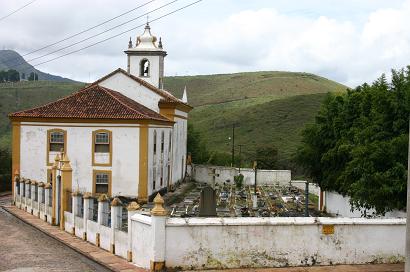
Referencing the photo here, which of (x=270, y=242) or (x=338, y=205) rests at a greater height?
(x=270, y=242)

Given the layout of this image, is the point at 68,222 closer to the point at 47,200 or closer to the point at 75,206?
the point at 75,206

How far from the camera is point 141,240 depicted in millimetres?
15039

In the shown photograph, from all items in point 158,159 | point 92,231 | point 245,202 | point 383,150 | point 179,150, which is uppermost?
point 383,150

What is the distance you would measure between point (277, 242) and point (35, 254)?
774 cm

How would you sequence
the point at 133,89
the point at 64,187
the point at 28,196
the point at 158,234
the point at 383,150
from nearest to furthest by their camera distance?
the point at 158,234 < the point at 383,150 < the point at 64,187 < the point at 28,196 < the point at 133,89

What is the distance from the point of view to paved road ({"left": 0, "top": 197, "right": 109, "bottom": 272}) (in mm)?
15719

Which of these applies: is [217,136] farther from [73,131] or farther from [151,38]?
[73,131]

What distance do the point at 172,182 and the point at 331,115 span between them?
48.1 feet

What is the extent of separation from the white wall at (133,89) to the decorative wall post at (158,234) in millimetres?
25265

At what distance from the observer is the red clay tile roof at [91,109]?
32125 millimetres

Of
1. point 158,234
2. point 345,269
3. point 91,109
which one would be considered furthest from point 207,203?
point 91,109

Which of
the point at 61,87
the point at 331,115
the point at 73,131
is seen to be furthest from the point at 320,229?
the point at 61,87

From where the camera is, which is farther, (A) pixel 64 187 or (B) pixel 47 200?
(B) pixel 47 200

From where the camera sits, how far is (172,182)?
41.6 metres
